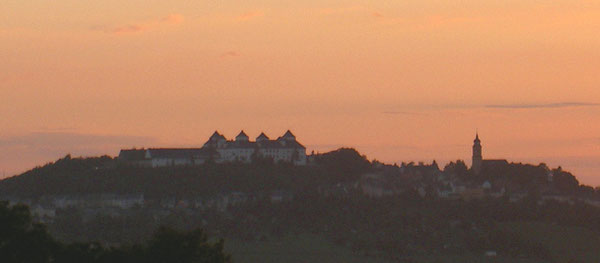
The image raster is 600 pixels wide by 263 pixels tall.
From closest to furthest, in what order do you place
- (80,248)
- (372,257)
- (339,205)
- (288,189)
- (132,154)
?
(80,248)
(372,257)
(339,205)
(288,189)
(132,154)

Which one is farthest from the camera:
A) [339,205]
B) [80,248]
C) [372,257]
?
[339,205]

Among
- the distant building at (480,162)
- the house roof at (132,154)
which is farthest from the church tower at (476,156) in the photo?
the house roof at (132,154)

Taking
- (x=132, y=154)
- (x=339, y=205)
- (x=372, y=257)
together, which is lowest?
(x=372, y=257)

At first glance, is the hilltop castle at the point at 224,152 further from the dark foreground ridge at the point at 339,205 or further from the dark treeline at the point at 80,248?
the dark treeline at the point at 80,248

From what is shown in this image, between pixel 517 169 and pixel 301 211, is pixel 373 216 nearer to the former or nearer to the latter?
pixel 301 211

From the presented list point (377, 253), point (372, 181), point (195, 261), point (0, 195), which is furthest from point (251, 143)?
point (195, 261)

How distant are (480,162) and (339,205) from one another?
1007 inches

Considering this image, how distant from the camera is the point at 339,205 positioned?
493 feet

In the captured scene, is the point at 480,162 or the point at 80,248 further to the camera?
the point at 480,162

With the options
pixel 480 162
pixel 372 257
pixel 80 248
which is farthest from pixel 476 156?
pixel 80 248

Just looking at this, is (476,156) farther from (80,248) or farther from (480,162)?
(80,248)

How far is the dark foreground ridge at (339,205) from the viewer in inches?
5167

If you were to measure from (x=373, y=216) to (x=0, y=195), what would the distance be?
31.4m

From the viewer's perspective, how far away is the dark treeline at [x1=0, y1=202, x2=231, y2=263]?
56188mm
